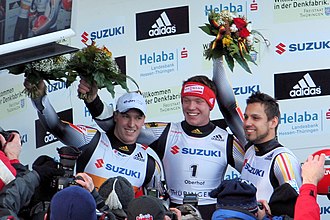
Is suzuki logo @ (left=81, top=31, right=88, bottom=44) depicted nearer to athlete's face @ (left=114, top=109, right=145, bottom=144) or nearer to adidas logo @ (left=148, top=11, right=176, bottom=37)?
adidas logo @ (left=148, top=11, right=176, bottom=37)

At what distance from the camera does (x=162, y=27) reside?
24.6ft

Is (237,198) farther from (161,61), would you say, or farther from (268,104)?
(161,61)

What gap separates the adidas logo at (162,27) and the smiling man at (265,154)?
1.09m

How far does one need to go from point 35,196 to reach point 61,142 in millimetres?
1444

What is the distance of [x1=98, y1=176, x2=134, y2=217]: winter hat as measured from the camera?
5.01 meters

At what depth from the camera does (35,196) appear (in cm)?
561

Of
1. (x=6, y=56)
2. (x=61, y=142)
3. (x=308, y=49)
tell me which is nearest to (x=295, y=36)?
(x=308, y=49)

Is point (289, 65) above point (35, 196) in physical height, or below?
above

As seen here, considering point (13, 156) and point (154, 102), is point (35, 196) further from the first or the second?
point (154, 102)

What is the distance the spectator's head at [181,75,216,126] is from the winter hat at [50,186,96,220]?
2.47m

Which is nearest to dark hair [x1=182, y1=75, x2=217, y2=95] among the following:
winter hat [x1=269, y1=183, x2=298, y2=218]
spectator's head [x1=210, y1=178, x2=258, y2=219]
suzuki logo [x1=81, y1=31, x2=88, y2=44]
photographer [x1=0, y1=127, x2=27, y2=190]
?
suzuki logo [x1=81, y1=31, x2=88, y2=44]

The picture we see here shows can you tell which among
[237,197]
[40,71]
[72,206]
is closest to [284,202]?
[237,197]

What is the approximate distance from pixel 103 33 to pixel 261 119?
1.41 m

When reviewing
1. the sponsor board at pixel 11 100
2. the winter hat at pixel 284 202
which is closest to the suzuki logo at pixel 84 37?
the sponsor board at pixel 11 100
